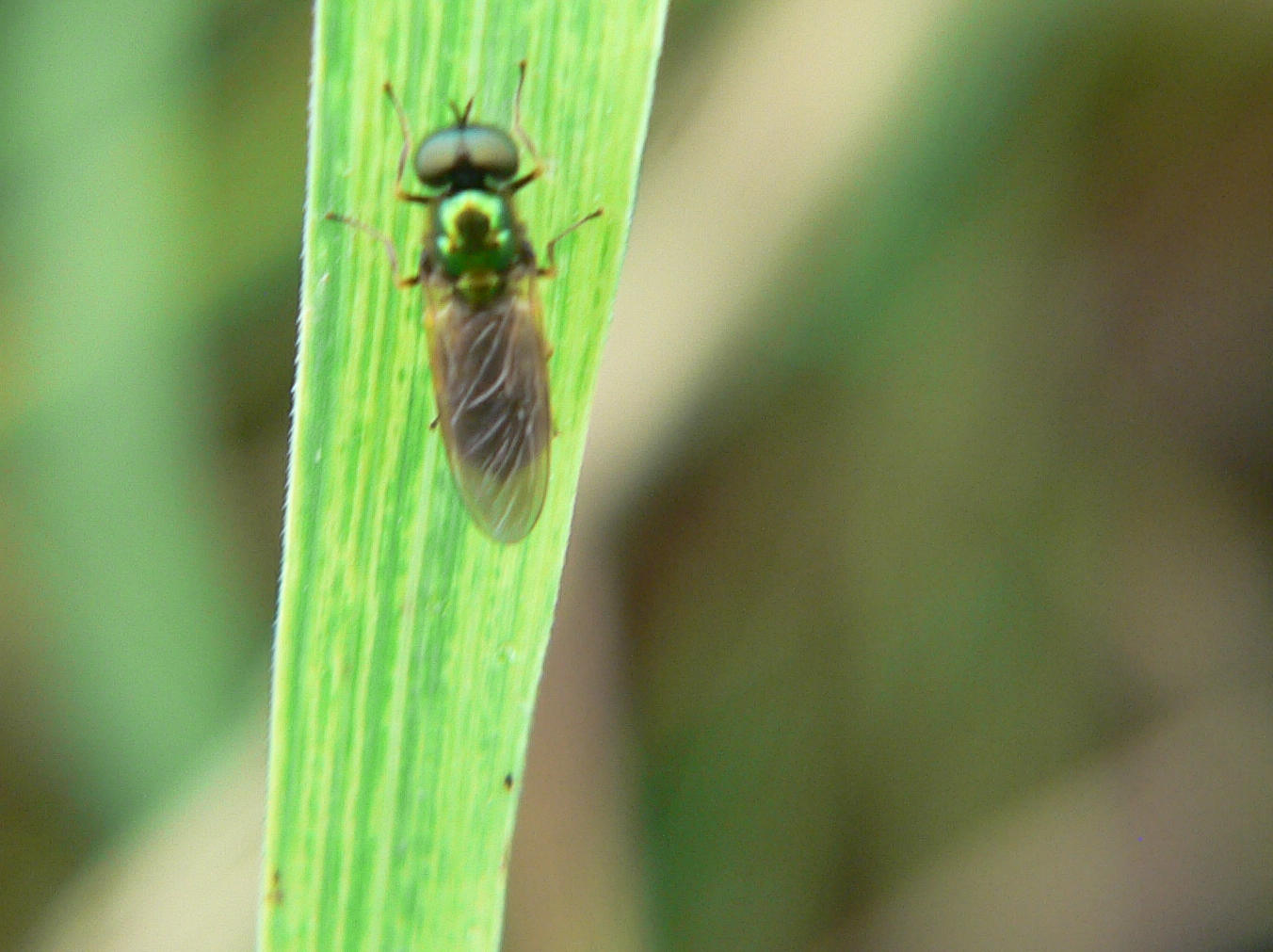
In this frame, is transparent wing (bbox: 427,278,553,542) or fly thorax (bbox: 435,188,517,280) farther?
fly thorax (bbox: 435,188,517,280)

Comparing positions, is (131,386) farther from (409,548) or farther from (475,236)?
(409,548)

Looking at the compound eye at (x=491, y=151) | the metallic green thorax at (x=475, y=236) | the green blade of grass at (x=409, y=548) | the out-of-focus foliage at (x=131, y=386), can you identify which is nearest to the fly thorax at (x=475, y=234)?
the metallic green thorax at (x=475, y=236)

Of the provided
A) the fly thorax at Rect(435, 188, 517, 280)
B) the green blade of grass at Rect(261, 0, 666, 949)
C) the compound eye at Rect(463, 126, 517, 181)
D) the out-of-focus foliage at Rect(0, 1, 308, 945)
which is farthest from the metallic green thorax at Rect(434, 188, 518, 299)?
the out-of-focus foliage at Rect(0, 1, 308, 945)

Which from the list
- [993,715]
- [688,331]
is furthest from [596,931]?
[688,331]

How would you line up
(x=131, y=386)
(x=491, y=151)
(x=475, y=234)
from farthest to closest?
(x=131, y=386) → (x=475, y=234) → (x=491, y=151)

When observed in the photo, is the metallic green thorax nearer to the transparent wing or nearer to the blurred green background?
the transparent wing

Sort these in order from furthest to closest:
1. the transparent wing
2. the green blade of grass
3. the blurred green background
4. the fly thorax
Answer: the blurred green background → the fly thorax → the transparent wing → the green blade of grass

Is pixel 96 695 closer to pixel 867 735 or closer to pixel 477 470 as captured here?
pixel 477 470

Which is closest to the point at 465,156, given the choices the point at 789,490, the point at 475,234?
the point at 475,234
